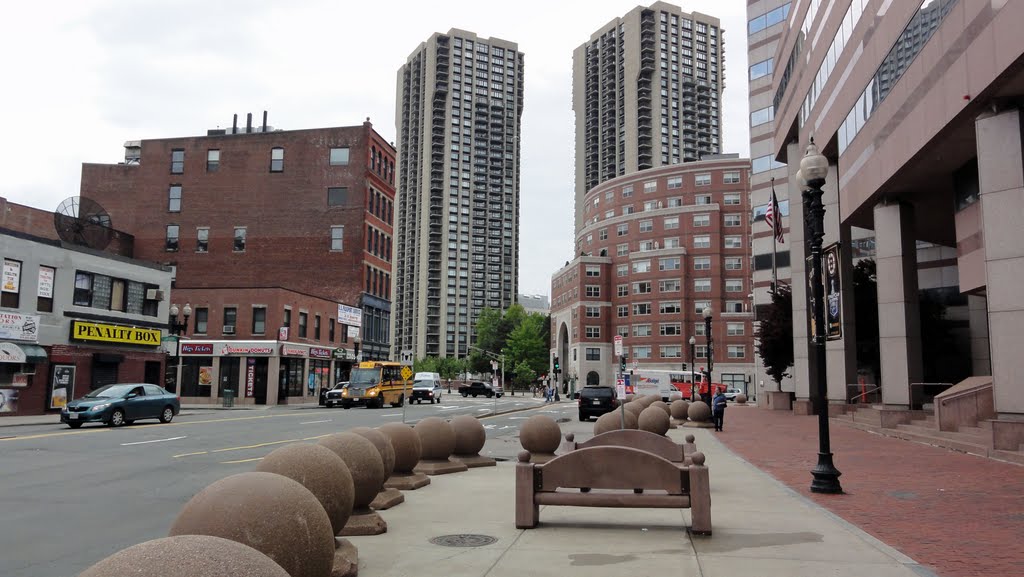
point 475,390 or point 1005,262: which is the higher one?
point 1005,262

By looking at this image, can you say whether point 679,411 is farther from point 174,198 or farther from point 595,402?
point 174,198

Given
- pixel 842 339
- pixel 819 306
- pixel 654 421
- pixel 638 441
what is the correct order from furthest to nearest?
1. pixel 842 339
2. pixel 654 421
3. pixel 819 306
4. pixel 638 441

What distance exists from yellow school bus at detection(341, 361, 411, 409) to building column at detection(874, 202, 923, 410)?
87.8 ft

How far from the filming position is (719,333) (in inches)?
3770

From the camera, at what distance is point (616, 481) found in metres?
8.13

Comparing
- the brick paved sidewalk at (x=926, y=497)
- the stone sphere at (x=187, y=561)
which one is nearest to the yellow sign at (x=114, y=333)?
the brick paved sidewalk at (x=926, y=497)

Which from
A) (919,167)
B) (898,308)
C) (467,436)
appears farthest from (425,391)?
(467,436)

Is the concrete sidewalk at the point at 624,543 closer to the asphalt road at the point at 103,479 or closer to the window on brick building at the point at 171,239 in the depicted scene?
the asphalt road at the point at 103,479

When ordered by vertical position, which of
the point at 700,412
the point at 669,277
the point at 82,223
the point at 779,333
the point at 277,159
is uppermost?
the point at 277,159

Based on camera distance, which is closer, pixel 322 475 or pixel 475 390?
pixel 322 475

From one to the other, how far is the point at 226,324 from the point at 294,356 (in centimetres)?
528

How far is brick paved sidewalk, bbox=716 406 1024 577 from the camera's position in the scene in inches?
294

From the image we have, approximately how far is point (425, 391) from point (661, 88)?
114 meters

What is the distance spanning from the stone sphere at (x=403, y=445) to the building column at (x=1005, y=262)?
13.4 meters
